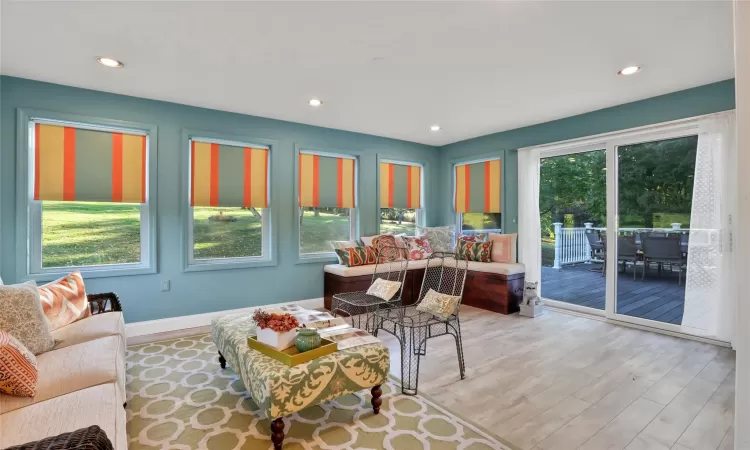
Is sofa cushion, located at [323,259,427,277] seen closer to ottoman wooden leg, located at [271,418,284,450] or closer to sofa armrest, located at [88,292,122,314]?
sofa armrest, located at [88,292,122,314]

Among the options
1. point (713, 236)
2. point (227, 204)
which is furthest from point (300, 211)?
point (713, 236)

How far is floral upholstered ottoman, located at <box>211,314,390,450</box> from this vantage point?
1.81m

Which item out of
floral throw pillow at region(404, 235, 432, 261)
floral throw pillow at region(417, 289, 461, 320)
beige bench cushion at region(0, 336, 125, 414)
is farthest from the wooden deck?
beige bench cushion at region(0, 336, 125, 414)

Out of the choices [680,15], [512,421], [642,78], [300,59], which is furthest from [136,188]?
[642,78]

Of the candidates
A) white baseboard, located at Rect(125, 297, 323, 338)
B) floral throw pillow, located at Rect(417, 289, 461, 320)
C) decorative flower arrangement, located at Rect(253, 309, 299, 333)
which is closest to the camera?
decorative flower arrangement, located at Rect(253, 309, 299, 333)

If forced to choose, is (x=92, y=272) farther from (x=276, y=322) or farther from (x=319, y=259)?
(x=276, y=322)

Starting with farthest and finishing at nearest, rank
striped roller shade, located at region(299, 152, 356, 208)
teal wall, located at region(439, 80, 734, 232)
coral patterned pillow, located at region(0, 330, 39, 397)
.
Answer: striped roller shade, located at region(299, 152, 356, 208) < teal wall, located at region(439, 80, 734, 232) < coral patterned pillow, located at region(0, 330, 39, 397)

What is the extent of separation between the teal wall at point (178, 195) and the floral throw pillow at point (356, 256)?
0.40m

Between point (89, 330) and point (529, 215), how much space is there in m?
4.93

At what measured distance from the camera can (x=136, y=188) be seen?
3.71 metres

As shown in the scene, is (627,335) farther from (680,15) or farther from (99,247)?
(99,247)

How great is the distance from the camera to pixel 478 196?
566 centimetres

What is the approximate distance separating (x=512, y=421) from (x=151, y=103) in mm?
4466

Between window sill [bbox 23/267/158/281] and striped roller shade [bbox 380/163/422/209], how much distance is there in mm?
3397
